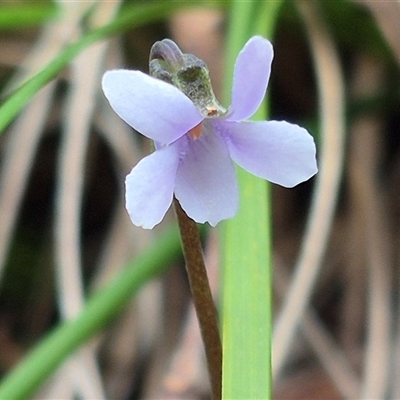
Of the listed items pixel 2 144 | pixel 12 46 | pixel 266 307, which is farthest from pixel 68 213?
pixel 266 307

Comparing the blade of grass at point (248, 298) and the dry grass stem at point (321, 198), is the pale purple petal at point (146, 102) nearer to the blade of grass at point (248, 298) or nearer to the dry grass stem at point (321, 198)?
the blade of grass at point (248, 298)

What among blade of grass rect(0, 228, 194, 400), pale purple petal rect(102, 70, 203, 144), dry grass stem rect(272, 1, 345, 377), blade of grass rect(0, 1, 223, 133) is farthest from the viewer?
dry grass stem rect(272, 1, 345, 377)

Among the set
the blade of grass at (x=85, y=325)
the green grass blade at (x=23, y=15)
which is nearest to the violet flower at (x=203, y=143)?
the blade of grass at (x=85, y=325)

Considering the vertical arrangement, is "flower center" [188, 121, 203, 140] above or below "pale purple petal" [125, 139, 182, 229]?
above

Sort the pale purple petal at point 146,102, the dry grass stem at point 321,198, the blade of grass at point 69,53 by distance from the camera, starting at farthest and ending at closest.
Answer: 1. the dry grass stem at point 321,198
2. the blade of grass at point 69,53
3. the pale purple petal at point 146,102

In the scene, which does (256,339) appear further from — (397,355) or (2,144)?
(2,144)

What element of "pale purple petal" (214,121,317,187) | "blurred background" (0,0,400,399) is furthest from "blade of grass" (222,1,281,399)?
"blurred background" (0,0,400,399)

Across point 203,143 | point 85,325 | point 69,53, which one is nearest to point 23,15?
point 69,53

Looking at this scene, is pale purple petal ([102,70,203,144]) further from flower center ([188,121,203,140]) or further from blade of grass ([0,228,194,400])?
blade of grass ([0,228,194,400])
